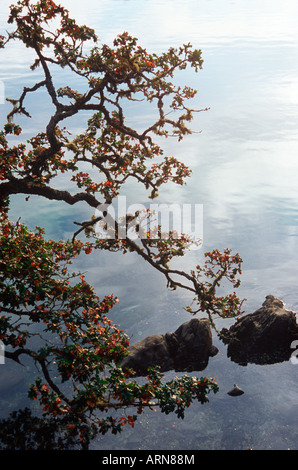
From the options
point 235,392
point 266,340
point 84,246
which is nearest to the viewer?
point 84,246

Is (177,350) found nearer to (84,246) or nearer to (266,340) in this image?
(266,340)

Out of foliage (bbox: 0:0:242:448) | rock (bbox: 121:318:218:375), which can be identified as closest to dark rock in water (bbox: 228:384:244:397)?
rock (bbox: 121:318:218:375)

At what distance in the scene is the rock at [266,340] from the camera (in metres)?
24.1

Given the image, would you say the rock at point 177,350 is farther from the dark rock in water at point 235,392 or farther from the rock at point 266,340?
the dark rock in water at point 235,392

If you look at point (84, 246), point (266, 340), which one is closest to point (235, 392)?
point (266, 340)

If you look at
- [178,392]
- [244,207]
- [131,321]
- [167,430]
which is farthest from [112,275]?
[244,207]

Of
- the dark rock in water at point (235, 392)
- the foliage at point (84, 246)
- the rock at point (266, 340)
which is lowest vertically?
the dark rock in water at point (235, 392)

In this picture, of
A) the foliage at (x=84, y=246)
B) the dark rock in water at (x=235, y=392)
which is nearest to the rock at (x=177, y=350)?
the dark rock in water at (x=235, y=392)

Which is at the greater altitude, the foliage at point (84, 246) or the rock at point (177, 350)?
the foliage at point (84, 246)

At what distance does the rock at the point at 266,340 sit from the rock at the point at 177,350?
133 centimetres

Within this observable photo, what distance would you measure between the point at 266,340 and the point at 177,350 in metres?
5.01

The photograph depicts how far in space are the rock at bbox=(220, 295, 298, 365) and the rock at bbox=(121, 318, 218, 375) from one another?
1326 mm

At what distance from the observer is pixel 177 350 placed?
2394cm

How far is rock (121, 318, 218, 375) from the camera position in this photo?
73.9ft
